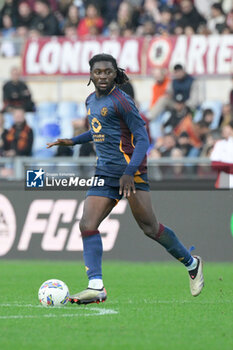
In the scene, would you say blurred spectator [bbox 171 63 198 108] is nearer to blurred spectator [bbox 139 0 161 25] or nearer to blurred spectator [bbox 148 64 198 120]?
blurred spectator [bbox 148 64 198 120]

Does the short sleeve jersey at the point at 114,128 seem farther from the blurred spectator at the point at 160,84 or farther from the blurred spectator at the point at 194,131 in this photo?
the blurred spectator at the point at 160,84

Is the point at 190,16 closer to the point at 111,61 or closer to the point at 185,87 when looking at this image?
the point at 185,87

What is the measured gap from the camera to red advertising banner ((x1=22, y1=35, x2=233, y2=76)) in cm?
1850

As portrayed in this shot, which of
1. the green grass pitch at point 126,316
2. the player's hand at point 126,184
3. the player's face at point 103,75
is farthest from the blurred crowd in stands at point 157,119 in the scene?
the player's hand at point 126,184

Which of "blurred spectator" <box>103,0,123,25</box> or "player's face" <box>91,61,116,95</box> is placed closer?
"player's face" <box>91,61,116,95</box>

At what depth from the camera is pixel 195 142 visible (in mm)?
16672

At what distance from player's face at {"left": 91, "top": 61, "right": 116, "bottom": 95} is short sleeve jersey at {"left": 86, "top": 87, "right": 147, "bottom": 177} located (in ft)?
0.32

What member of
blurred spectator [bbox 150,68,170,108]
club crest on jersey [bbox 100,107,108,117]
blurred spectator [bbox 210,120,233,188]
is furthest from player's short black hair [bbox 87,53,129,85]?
blurred spectator [bbox 150,68,170,108]

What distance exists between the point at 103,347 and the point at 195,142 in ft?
35.3

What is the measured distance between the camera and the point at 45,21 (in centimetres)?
2116

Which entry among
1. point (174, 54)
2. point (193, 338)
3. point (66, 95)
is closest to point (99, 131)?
point (193, 338)

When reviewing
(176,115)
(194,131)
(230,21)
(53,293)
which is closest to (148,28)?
(230,21)

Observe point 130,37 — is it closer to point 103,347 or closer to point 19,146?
point 19,146

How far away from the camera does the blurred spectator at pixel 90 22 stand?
20484 mm
